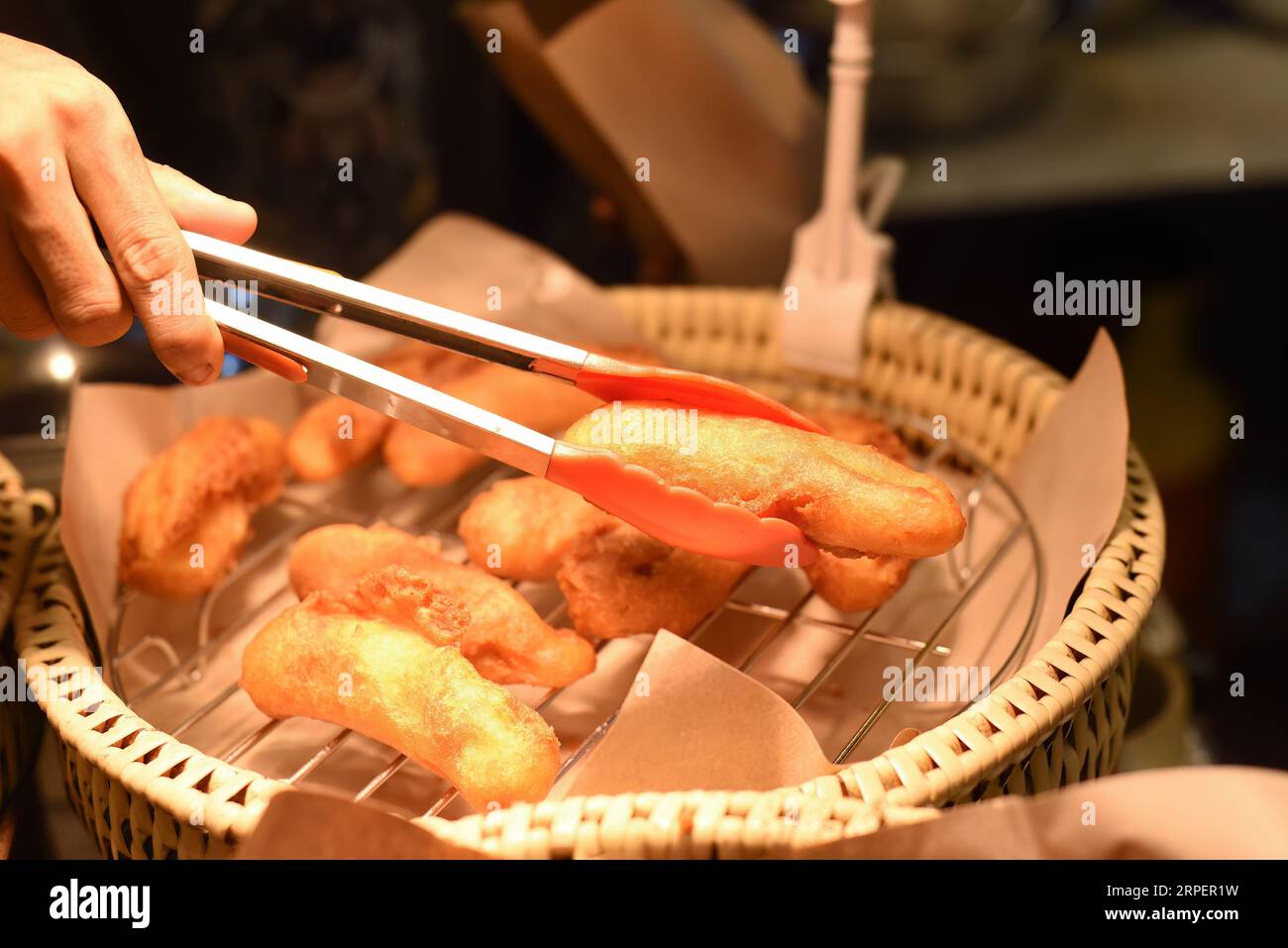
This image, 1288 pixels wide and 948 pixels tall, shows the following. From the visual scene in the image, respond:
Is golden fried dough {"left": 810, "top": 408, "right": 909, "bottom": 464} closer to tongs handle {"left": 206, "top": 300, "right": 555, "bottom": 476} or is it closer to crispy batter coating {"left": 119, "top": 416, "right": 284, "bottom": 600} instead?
tongs handle {"left": 206, "top": 300, "right": 555, "bottom": 476}

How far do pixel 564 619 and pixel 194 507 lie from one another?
368 mm

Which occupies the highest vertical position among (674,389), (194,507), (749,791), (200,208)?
(200,208)

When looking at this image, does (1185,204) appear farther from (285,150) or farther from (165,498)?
(165,498)

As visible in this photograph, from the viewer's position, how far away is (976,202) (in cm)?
226

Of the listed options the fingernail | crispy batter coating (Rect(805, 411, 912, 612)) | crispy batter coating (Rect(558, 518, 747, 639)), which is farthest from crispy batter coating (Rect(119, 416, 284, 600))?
crispy batter coating (Rect(805, 411, 912, 612))

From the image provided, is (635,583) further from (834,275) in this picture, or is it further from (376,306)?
(834,275)

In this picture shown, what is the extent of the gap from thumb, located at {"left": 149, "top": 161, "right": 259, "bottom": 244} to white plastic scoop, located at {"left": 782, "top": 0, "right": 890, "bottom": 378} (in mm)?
658

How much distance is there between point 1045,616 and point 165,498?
2.68ft

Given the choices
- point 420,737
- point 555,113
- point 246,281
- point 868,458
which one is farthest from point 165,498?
point 555,113

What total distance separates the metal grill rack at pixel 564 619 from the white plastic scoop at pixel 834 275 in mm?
149

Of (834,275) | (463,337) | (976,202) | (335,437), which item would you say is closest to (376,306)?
(463,337)

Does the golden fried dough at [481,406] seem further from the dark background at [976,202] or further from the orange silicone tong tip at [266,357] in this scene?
the dark background at [976,202]

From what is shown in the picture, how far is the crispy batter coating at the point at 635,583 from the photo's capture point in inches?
40.1

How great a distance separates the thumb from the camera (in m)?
0.99
